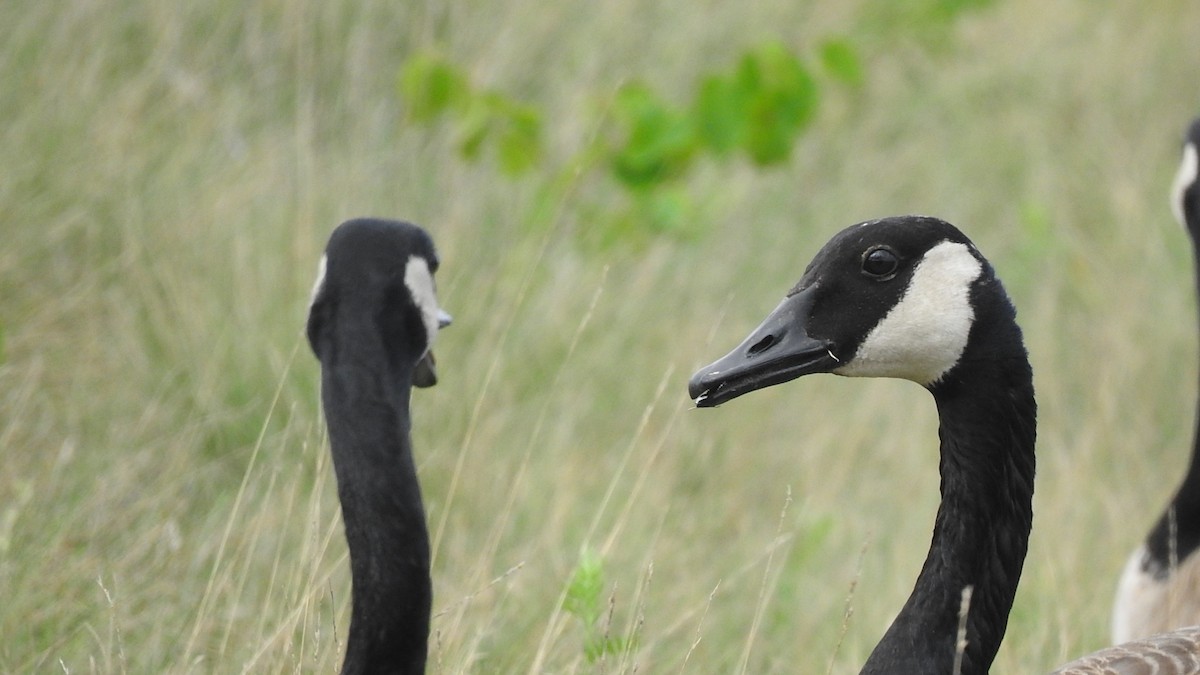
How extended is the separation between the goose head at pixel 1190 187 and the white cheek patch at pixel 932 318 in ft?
10.2

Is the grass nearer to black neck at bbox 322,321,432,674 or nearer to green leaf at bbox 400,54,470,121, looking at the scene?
black neck at bbox 322,321,432,674

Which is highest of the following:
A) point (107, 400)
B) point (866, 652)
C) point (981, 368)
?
point (981, 368)

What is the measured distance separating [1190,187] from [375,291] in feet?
12.8

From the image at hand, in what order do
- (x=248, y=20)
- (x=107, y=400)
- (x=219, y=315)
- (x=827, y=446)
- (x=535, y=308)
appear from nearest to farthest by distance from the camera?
(x=107, y=400), (x=219, y=315), (x=535, y=308), (x=827, y=446), (x=248, y=20)

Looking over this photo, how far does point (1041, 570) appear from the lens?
19.1ft

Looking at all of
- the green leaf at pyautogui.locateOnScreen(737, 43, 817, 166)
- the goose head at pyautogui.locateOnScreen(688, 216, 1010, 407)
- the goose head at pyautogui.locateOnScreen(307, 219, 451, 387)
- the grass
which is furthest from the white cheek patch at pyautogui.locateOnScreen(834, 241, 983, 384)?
the green leaf at pyautogui.locateOnScreen(737, 43, 817, 166)

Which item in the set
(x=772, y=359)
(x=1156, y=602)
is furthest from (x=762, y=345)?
(x=1156, y=602)

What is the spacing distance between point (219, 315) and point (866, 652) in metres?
2.61

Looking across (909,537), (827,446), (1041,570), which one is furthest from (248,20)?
(1041,570)

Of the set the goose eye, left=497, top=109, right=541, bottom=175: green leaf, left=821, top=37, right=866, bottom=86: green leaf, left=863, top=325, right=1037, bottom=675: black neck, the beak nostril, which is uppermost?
left=821, top=37, right=866, bottom=86: green leaf

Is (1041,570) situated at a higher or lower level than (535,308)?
lower

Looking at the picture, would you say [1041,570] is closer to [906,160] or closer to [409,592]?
[409,592]

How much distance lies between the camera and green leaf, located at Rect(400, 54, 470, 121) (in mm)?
6199

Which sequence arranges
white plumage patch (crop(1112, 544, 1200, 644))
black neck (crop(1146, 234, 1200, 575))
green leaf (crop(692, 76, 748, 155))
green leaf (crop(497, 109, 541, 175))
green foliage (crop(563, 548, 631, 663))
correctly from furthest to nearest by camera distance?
green leaf (crop(692, 76, 748, 155))
green leaf (crop(497, 109, 541, 175))
black neck (crop(1146, 234, 1200, 575))
white plumage patch (crop(1112, 544, 1200, 644))
green foliage (crop(563, 548, 631, 663))
